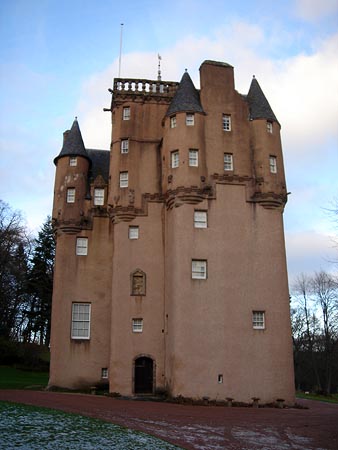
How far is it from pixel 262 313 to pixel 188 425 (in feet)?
43.9

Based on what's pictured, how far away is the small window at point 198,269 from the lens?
3100cm

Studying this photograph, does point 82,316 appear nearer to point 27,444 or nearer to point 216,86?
point 216,86

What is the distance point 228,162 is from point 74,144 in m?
13.3

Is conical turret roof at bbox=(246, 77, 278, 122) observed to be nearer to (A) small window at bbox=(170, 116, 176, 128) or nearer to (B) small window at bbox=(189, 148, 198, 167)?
(B) small window at bbox=(189, 148, 198, 167)

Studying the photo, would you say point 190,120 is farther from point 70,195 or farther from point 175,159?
point 70,195

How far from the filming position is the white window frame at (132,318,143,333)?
32.8m

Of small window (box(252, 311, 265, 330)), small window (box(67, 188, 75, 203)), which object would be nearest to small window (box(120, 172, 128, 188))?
small window (box(67, 188, 75, 203))

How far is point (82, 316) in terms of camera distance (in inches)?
1395

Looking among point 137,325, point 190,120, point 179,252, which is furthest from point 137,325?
point 190,120

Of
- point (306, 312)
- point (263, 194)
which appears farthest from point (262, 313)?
point (306, 312)

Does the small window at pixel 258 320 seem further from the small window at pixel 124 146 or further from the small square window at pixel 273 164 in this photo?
the small window at pixel 124 146

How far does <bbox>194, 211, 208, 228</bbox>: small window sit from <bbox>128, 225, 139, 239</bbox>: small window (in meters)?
4.87

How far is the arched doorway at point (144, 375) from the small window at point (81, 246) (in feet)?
30.6

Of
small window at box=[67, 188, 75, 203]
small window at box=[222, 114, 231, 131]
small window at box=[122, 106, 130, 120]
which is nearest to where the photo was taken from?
small window at box=[222, 114, 231, 131]
